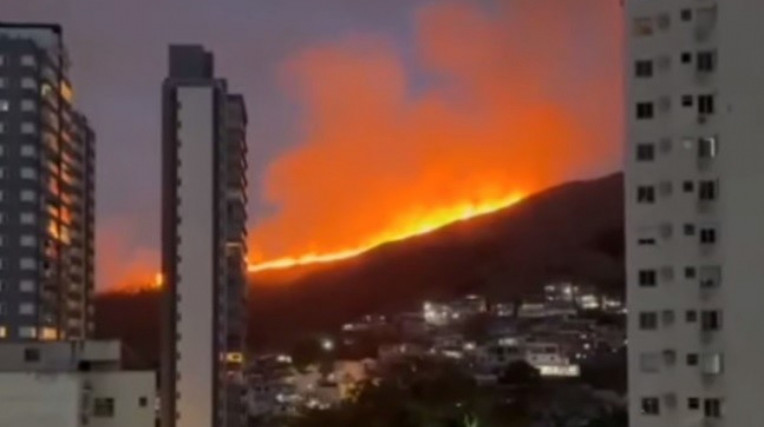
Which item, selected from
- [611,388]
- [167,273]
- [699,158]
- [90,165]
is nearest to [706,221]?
[699,158]

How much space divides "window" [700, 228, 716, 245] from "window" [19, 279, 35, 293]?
14.3m

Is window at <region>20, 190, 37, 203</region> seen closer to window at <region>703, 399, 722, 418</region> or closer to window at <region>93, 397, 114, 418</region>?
window at <region>93, 397, 114, 418</region>

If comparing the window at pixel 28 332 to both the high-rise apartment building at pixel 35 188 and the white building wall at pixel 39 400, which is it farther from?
the white building wall at pixel 39 400

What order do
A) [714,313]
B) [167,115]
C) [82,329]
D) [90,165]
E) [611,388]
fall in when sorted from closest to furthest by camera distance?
1. [714,313]
2. [167,115]
3. [611,388]
4. [82,329]
5. [90,165]

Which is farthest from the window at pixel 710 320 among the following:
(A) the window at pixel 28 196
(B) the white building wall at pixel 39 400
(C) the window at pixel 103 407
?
(A) the window at pixel 28 196

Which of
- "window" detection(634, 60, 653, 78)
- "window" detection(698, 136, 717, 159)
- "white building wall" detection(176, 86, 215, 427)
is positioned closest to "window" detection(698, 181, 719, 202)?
"window" detection(698, 136, 717, 159)

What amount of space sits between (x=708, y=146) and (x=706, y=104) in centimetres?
34

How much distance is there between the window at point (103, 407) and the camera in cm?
1120

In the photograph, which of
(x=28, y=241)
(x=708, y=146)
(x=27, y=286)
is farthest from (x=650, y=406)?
(x=28, y=241)

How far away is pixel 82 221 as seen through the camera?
28.2 metres

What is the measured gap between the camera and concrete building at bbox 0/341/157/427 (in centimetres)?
1070

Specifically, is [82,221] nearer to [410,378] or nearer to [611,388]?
[410,378]

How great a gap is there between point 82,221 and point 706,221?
17801 millimetres

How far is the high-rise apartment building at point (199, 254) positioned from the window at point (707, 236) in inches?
425
